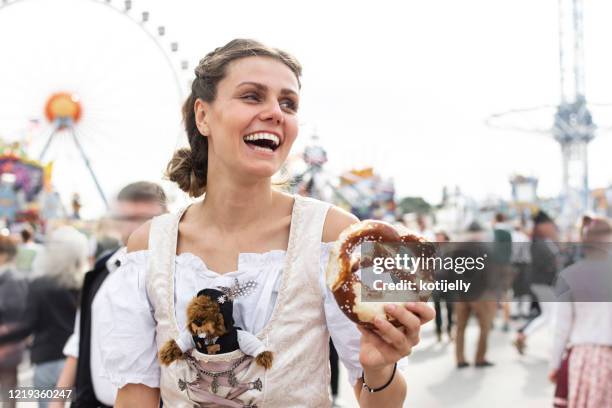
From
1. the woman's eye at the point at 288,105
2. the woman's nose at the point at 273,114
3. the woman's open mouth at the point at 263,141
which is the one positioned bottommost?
the woman's open mouth at the point at 263,141

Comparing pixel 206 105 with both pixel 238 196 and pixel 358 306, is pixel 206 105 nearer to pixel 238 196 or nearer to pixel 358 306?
pixel 238 196

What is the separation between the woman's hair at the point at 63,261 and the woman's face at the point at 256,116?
2.80m

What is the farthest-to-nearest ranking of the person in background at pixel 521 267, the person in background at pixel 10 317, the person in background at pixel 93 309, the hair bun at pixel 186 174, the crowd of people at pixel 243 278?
the person in background at pixel 521 267
the person in background at pixel 10 317
the person in background at pixel 93 309
the hair bun at pixel 186 174
the crowd of people at pixel 243 278

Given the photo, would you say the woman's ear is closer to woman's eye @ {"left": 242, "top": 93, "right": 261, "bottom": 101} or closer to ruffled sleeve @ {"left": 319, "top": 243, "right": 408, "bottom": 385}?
woman's eye @ {"left": 242, "top": 93, "right": 261, "bottom": 101}

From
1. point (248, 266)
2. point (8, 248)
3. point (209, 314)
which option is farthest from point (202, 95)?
point (8, 248)

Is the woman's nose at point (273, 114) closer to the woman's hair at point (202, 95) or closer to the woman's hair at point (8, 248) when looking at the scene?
the woman's hair at point (202, 95)

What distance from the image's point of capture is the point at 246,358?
150 centimetres

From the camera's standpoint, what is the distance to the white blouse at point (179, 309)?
1.53 metres

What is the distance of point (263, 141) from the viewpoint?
61.9 inches

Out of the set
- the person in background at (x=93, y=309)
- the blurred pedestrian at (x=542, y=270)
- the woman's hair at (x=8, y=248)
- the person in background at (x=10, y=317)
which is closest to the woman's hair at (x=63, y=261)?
the person in background at (x=10, y=317)

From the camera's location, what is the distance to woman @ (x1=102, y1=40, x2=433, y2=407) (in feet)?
4.93

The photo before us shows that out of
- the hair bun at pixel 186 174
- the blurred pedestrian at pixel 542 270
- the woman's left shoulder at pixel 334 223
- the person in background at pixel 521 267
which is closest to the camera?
the woman's left shoulder at pixel 334 223

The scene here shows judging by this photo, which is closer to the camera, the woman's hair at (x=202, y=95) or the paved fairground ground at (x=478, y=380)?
the woman's hair at (x=202, y=95)

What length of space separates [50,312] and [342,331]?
115 inches
